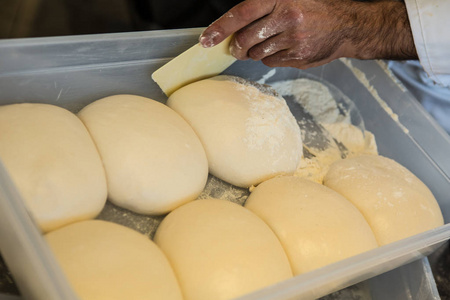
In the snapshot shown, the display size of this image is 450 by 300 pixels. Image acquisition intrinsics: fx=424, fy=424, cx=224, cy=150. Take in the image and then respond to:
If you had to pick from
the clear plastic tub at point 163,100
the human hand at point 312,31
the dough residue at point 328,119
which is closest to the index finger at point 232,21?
the human hand at point 312,31

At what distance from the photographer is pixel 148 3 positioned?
189 cm

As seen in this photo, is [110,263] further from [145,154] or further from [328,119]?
[328,119]

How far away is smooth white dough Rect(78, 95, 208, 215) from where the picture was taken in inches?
38.3

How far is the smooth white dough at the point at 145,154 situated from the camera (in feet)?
3.19

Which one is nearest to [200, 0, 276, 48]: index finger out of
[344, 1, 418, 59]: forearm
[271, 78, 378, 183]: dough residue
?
[344, 1, 418, 59]: forearm

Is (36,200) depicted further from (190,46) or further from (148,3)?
(148,3)

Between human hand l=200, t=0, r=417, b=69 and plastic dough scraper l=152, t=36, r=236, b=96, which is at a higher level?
human hand l=200, t=0, r=417, b=69

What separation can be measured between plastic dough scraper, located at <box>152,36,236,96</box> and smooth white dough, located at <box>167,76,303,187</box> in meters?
0.03

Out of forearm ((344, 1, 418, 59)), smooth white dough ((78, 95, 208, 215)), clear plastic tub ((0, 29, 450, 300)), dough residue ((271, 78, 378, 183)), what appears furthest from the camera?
dough residue ((271, 78, 378, 183))

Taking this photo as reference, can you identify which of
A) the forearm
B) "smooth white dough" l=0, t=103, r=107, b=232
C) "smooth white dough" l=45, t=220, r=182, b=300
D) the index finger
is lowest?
"smooth white dough" l=45, t=220, r=182, b=300

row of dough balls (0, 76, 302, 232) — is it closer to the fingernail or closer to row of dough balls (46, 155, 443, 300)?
row of dough balls (46, 155, 443, 300)

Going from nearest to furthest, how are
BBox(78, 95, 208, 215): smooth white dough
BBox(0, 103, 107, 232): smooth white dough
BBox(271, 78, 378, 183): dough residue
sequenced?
1. BBox(0, 103, 107, 232): smooth white dough
2. BBox(78, 95, 208, 215): smooth white dough
3. BBox(271, 78, 378, 183): dough residue

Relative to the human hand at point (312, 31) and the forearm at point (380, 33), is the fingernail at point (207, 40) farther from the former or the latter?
the forearm at point (380, 33)

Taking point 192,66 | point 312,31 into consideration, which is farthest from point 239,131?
point 312,31
